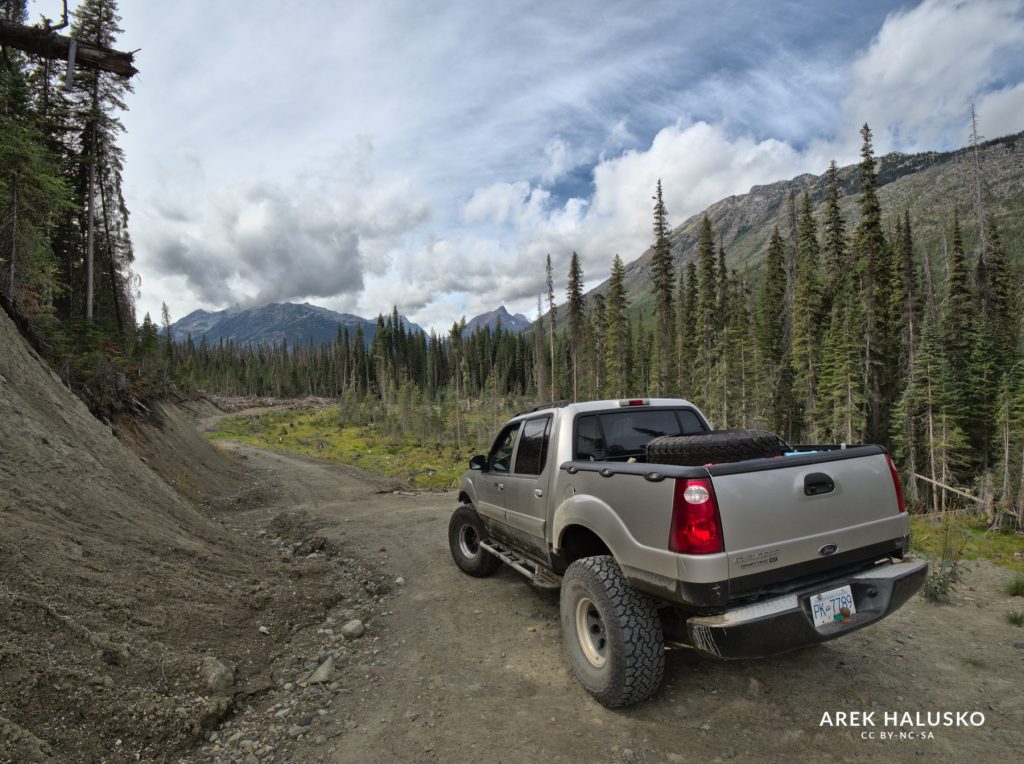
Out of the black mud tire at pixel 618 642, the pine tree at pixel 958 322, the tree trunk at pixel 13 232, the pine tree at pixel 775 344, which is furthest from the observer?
the pine tree at pixel 775 344

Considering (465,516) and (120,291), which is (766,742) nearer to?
(465,516)

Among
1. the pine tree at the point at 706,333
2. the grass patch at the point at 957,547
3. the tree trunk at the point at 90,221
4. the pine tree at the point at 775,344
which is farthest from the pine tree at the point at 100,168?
the pine tree at the point at 775,344

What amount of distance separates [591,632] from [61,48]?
1021 centimetres

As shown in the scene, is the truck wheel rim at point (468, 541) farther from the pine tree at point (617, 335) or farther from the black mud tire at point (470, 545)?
the pine tree at point (617, 335)

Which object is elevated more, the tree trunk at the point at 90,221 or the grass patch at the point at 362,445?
the tree trunk at the point at 90,221

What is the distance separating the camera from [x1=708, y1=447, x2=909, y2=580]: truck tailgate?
124 inches

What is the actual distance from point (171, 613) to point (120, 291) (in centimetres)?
3032

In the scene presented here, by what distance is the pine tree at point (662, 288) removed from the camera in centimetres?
4078

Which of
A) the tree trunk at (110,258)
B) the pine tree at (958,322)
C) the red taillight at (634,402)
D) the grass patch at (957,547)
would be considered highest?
the tree trunk at (110,258)

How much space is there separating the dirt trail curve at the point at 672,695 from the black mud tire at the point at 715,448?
6.10 ft

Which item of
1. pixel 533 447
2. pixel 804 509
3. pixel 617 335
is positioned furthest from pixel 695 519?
pixel 617 335

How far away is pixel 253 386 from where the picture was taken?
112 metres

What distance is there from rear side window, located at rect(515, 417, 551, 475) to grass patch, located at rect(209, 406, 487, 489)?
1376 centimetres

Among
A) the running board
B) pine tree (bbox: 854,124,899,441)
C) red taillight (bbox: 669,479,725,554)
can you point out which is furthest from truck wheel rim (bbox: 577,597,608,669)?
pine tree (bbox: 854,124,899,441)
